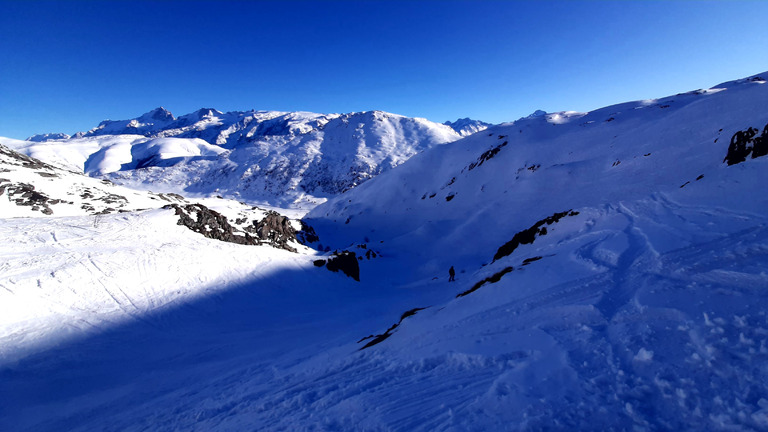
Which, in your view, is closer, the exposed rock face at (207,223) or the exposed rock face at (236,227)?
the exposed rock face at (207,223)

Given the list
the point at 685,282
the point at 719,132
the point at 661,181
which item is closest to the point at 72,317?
the point at 685,282

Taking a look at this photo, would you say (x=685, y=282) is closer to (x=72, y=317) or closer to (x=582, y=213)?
(x=582, y=213)

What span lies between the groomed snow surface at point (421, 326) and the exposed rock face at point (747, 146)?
3.96 m

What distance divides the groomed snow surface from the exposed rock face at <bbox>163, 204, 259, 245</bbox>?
183 cm

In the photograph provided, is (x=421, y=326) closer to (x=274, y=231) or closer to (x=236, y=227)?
(x=236, y=227)

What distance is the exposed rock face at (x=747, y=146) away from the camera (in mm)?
17737

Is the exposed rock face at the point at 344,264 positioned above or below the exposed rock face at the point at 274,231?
→ below

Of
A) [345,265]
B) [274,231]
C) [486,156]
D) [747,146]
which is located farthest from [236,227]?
[486,156]

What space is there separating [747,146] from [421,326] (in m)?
23.8

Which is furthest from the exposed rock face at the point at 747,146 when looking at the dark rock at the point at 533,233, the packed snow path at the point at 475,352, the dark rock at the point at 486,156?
the dark rock at the point at 486,156

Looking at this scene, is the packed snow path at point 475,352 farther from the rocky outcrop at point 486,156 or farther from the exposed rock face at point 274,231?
the rocky outcrop at point 486,156

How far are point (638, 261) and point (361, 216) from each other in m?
72.0

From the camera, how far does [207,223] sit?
3219 cm

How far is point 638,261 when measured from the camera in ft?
30.2
